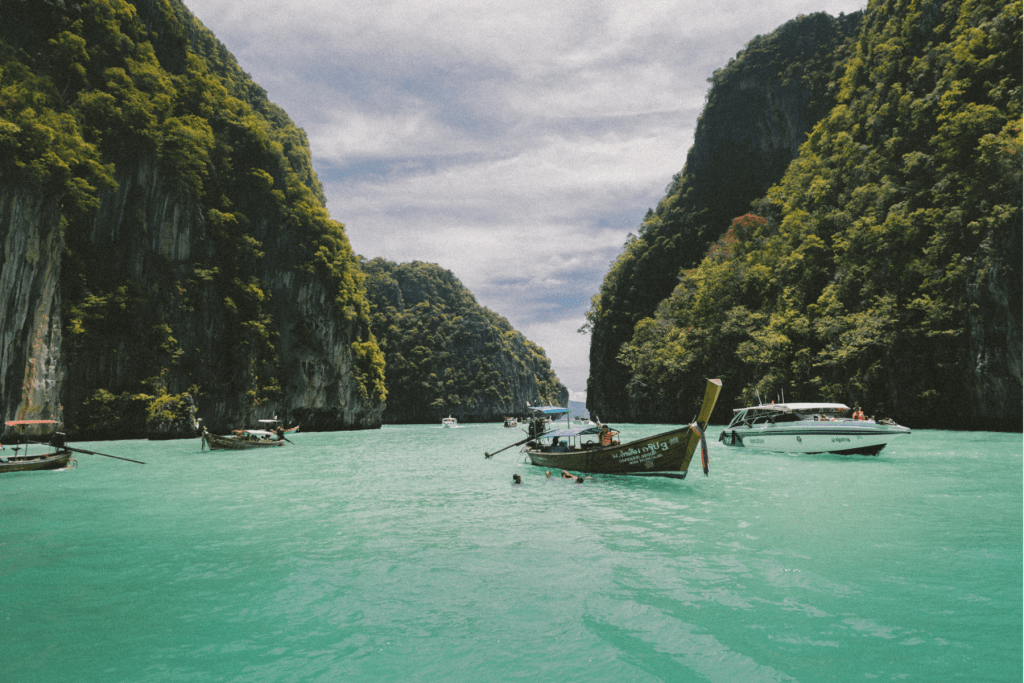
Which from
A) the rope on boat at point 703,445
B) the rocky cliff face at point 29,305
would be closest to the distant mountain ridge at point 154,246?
the rocky cliff face at point 29,305

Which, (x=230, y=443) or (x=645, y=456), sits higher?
(x=645, y=456)

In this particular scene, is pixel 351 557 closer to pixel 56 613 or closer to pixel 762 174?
pixel 56 613

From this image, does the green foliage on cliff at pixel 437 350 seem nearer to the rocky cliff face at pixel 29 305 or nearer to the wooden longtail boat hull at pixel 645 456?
the rocky cliff face at pixel 29 305

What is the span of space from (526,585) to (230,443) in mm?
28324

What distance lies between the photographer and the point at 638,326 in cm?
6188

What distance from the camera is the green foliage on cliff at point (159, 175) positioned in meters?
31.0

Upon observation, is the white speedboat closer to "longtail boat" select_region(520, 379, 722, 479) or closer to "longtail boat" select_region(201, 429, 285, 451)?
"longtail boat" select_region(520, 379, 722, 479)

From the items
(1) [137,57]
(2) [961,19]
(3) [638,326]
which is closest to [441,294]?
(3) [638,326]

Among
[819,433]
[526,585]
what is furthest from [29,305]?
[819,433]

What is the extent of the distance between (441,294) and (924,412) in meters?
102

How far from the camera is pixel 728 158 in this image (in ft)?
224

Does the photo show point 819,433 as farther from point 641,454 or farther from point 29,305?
point 29,305

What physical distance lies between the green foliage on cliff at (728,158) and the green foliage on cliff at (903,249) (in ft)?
49.0

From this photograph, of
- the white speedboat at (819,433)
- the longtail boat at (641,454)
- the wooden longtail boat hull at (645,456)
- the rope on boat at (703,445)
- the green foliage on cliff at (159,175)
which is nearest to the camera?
the rope on boat at (703,445)
